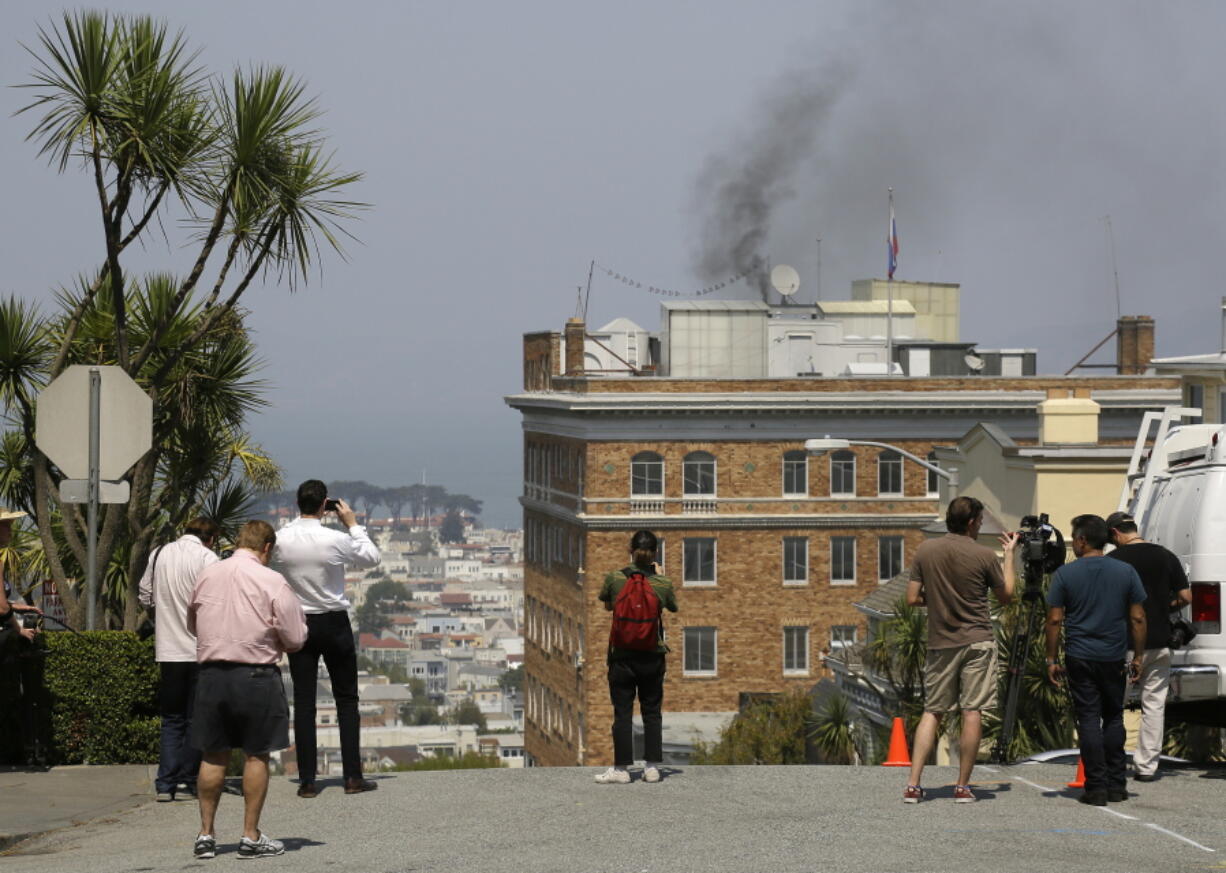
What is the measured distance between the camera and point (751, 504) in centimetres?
8006

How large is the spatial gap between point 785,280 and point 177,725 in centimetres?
9038

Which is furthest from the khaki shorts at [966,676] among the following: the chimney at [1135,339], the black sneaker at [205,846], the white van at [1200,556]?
the chimney at [1135,339]

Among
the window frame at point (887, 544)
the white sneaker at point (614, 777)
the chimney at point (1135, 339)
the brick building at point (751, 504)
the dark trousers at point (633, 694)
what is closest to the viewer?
the dark trousers at point (633, 694)

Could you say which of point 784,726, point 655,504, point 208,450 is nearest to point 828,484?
point 655,504

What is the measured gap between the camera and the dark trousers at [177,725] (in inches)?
534

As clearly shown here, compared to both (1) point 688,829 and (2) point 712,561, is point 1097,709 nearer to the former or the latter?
(1) point 688,829

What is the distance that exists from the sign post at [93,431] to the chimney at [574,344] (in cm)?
7505

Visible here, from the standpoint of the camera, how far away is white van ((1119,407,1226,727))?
1439 centimetres

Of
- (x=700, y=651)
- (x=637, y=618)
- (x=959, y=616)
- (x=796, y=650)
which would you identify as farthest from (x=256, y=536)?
(x=796, y=650)

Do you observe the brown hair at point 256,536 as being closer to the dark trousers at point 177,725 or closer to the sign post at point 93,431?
the dark trousers at point 177,725

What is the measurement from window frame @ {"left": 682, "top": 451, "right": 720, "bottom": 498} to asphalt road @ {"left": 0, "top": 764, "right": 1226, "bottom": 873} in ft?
213

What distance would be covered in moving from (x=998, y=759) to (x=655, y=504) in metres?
63.8

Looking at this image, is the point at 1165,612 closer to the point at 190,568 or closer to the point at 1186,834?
the point at 1186,834

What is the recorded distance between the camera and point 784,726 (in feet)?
191
